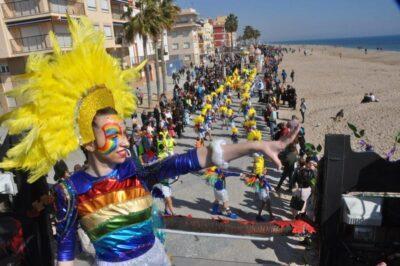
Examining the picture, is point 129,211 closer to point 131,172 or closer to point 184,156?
point 131,172

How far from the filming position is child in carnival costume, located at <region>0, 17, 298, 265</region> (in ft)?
7.28

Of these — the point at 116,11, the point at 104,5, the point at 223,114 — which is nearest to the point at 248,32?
the point at 116,11

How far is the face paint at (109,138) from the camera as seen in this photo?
2289 mm

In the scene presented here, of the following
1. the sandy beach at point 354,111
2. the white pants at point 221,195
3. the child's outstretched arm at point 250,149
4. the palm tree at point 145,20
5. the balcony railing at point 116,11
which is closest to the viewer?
the child's outstretched arm at point 250,149

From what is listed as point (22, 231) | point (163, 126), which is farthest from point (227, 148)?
point (163, 126)

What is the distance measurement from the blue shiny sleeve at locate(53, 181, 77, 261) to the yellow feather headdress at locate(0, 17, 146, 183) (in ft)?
0.66

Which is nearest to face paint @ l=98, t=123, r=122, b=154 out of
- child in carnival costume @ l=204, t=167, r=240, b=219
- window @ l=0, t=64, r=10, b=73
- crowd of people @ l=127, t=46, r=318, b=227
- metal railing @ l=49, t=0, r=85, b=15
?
crowd of people @ l=127, t=46, r=318, b=227

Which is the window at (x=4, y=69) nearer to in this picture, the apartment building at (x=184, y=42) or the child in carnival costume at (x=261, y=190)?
the child in carnival costume at (x=261, y=190)

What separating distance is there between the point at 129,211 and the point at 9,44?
25433 millimetres

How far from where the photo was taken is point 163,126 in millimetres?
13391

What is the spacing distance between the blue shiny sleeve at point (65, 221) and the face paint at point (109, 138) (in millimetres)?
372

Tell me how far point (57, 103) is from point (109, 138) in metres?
0.39

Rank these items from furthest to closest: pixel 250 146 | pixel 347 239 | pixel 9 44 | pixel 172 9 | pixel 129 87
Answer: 1. pixel 172 9
2. pixel 9 44
3. pixel 347 239
4. pixel 129 87
5. pixel 250 146

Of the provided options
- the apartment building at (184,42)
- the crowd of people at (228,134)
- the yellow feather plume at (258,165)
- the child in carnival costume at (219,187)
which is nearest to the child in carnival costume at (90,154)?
the crowd of people at (228,134)
